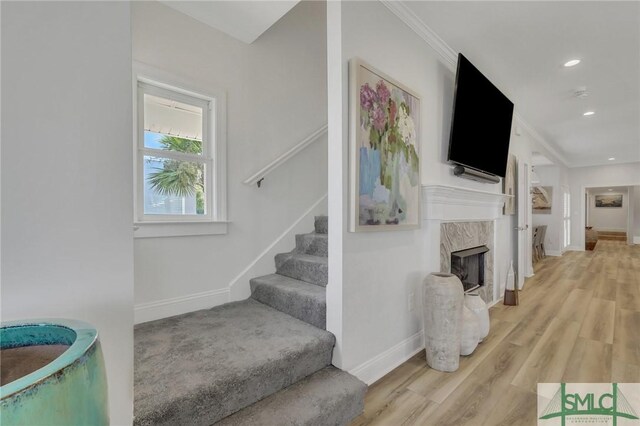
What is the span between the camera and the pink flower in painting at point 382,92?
1.91m

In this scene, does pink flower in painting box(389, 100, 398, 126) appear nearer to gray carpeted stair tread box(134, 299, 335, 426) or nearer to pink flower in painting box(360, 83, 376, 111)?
pink flower in painting box(360, 83, 376, 111)

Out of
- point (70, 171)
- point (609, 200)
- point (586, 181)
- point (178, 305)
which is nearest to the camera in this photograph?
point (70, 171)

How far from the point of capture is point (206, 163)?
2.34 m

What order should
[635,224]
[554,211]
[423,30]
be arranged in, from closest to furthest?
1. [423,30]
2. [554,211]
3. [635,224]

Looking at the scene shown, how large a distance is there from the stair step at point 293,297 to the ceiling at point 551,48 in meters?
2.16

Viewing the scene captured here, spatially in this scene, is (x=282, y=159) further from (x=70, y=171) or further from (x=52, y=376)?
(x=52, y=376)

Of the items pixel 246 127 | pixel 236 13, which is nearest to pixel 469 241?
pixel 246 127

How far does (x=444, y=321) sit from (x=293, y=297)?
1063mm

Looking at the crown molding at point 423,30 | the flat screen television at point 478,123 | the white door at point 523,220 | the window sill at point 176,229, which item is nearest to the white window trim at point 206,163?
the window sill at point 176,229

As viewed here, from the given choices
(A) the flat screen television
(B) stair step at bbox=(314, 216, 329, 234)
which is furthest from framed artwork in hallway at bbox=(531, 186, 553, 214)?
(B) stair step at bbox=(314, 216, 329, 234)

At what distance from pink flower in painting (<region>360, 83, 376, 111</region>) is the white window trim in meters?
1.19

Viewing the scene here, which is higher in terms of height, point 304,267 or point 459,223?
point 459,223

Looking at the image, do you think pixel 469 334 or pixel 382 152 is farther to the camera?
pixel 469 334

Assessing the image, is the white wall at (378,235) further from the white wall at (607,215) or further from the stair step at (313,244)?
the white wall at (607,215)
